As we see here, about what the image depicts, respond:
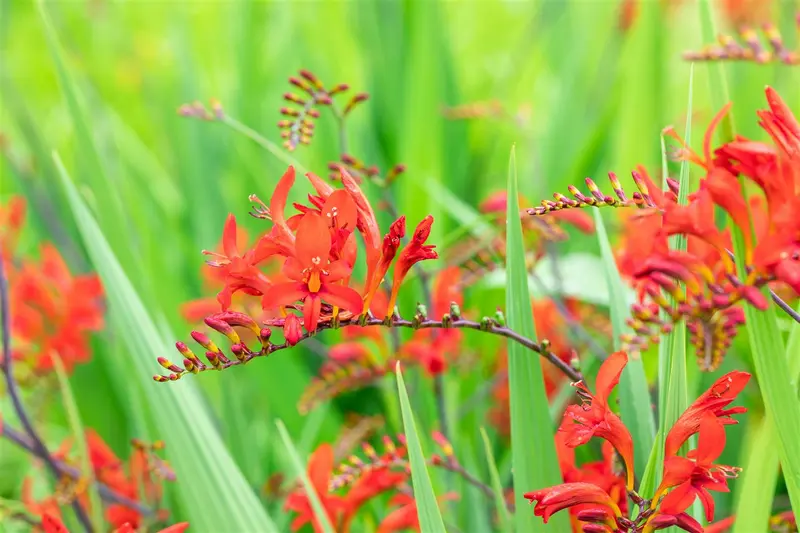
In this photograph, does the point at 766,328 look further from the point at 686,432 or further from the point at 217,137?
the point at 217,137

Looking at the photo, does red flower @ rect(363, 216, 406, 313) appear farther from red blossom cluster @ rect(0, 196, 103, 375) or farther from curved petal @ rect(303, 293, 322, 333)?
red blossom cluster @ rect(0, 196, 103, 375)

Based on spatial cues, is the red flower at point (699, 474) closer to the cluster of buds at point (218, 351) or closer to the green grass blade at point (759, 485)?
the green grass blade at point (759, 485)

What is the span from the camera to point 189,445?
0.68 m

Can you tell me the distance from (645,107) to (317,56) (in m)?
0.77

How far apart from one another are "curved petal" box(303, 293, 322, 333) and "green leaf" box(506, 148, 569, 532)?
0.60 feet

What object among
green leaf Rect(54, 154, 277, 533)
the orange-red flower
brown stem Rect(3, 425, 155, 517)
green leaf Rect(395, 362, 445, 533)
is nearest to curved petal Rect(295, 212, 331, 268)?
green leaf Rect(395, 362, 445, 533)

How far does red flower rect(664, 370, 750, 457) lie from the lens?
1.72 feet

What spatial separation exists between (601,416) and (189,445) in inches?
13.7

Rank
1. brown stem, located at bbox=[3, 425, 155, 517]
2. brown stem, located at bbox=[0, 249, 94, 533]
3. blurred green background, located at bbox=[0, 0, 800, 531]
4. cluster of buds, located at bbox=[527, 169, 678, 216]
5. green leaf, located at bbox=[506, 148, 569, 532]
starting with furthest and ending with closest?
1. blurred green background, located at bbox=[0, 0, 800, 531]
2. brown stem, located at bbox=[3, 425, 155, 517]
3. brown stem, located at bbox=[0, 249, 94, 533]
4. green leaf, located at bbox=[506, 148, 569, 532]
5. cluster of buds, located at bbox=[527, 169, 678, 216]

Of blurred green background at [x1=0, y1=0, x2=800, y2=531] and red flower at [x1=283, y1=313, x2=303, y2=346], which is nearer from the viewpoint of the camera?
red flower at [x1=283, y1=313, x2=303, y2=346]

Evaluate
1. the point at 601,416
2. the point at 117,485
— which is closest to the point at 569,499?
the point at 601,416

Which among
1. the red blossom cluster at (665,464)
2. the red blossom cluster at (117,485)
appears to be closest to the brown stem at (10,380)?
the red blossom cluster at (117,485)

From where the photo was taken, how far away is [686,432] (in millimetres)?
543

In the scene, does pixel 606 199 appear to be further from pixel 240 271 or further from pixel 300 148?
pixel 300 148
